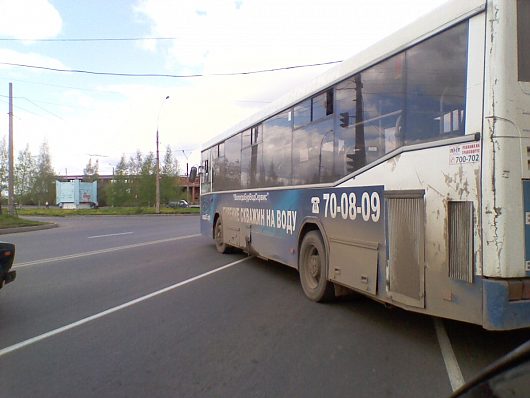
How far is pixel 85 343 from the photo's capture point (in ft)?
16.7

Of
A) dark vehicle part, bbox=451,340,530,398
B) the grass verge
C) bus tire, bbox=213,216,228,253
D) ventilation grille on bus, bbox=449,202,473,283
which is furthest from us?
the grass verge

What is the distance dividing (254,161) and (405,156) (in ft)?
17.1

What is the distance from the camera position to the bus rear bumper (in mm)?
3633

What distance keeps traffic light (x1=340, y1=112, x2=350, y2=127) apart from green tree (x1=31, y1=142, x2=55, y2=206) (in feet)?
250

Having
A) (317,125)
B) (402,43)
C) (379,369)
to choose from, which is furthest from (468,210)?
(317,125)

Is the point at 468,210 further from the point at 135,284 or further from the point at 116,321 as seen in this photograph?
the point at 135,284

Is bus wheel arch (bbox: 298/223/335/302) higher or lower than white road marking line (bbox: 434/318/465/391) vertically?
higher

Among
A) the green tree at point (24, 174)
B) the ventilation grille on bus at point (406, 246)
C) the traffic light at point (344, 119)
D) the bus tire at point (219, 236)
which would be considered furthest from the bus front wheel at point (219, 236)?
the green tree at point (24, 174)

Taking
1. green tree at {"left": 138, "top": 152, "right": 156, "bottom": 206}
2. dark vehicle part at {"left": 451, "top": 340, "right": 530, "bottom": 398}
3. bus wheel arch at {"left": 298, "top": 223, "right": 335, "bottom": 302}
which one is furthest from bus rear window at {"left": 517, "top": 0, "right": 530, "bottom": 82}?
green tree at {"left": 138, "top": 152, "right": 156, "bottom": 206}

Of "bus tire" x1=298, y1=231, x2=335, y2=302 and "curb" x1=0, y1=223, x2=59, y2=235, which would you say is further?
"curb" x1=0, y1=223, x2=59, y2=235


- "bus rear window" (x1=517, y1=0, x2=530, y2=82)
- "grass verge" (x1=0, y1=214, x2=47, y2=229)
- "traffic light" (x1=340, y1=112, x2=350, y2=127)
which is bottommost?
"grass verge" (x1=0, y1=214, x2=47, y2=229)

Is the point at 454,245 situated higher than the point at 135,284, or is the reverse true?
the point at 454,245

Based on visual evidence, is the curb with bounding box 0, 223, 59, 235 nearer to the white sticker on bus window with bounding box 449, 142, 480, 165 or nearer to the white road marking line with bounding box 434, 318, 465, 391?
the white road marking line with bounding box 434, 318, 465, 391

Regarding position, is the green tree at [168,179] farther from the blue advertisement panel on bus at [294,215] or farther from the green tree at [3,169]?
the blue advertisement panel on bus at [294,215]
